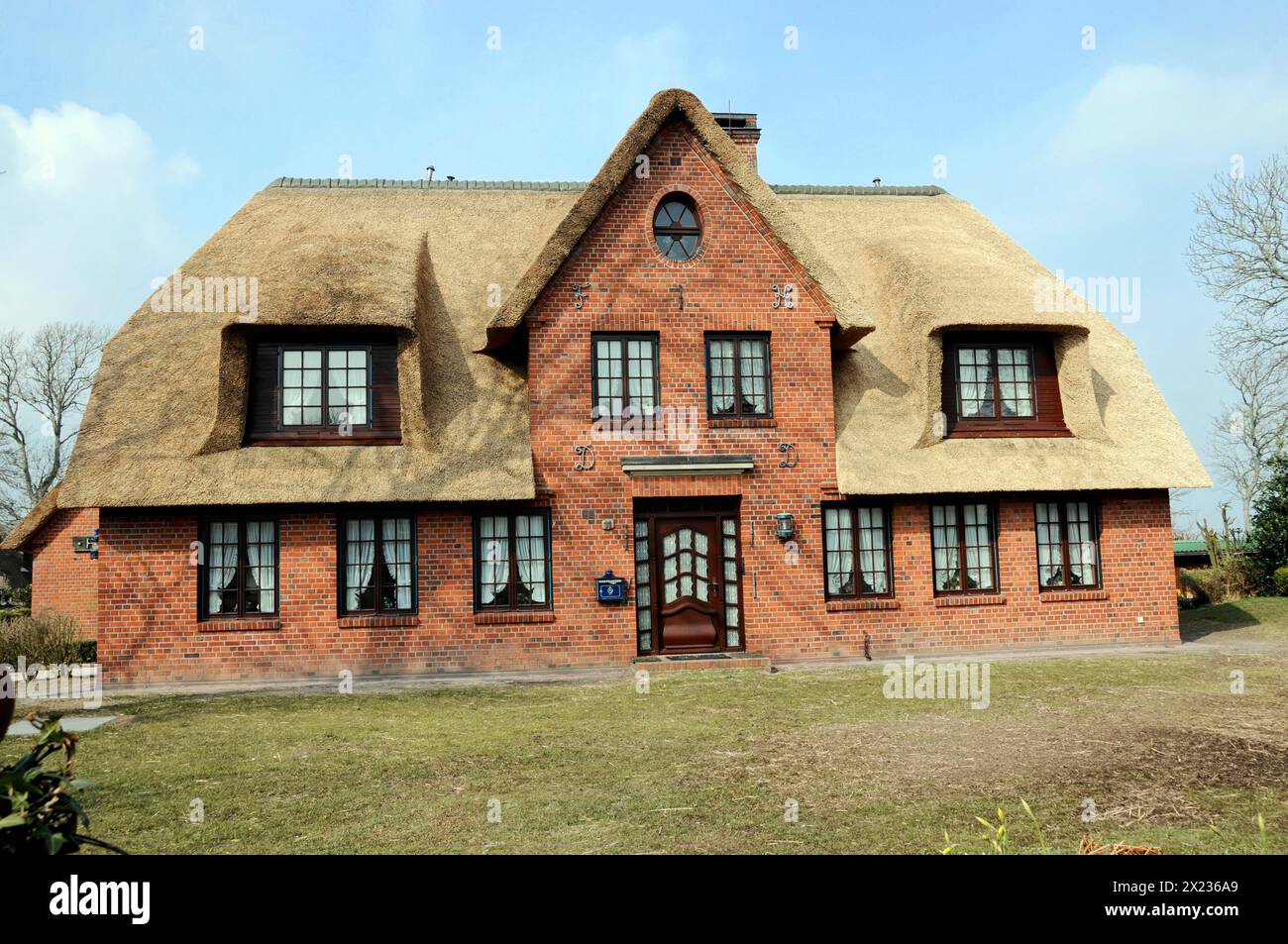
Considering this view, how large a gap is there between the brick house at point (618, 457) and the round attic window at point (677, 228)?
0.20 feet

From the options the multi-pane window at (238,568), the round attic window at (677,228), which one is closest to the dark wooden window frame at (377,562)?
the multi-pane window at (238,568)

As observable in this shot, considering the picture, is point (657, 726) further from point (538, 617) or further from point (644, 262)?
point (644, 262)

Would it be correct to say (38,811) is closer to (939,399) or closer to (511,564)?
(511,564)

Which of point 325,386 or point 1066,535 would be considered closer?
point 325,386

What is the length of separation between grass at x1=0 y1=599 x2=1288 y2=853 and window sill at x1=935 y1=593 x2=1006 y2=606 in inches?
131

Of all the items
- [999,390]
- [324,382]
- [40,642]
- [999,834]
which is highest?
[324,382]

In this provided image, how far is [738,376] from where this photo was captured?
16.5 meters

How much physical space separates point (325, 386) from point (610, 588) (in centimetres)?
592

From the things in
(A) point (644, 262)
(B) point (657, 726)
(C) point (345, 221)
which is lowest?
(B) point (657, 726)

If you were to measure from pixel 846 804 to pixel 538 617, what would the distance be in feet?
Result: 30.1

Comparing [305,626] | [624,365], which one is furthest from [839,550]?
[305,626]

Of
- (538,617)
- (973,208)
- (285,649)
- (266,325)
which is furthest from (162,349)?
(973,208)

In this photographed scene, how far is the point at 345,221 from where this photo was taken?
18.9 m

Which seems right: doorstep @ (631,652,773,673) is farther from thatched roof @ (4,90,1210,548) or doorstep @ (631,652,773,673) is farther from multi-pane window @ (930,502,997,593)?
multi-pane window @ (930,502,997,593)
